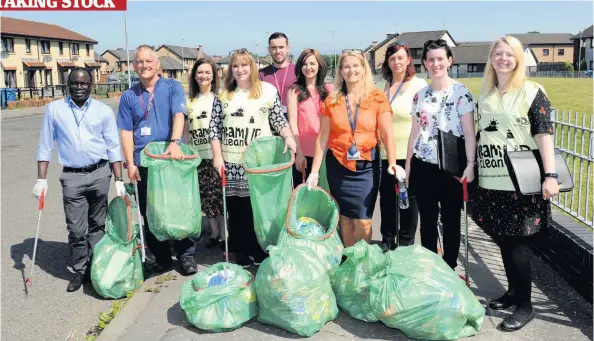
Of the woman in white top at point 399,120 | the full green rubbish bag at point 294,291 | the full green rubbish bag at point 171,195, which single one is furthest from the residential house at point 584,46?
the full green rubbish bag at point 294,291

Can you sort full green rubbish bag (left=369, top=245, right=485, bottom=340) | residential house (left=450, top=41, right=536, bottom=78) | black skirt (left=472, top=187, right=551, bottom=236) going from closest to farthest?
full green rubbish bag (left=369, top=245, right=485, bottom=340), black skirt (left=472, top=187, right=551, bottom=236), residential house (left=450, top=41, right=536, bottom=78)

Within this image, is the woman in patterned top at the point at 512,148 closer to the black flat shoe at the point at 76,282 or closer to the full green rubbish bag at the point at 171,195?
the full green rubbish bag at the point at 171,195

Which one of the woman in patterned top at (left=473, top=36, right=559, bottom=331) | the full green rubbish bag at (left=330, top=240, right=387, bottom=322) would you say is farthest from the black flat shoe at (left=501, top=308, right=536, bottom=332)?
the full green rubbish bag at (left=330, top=240, right=387, bottom=322)

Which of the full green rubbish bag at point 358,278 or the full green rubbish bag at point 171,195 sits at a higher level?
the full green rubbish bag at point 171,195

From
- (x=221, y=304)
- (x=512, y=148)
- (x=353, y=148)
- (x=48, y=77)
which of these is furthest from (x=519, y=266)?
(x=48, y=77)

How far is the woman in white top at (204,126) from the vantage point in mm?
4734

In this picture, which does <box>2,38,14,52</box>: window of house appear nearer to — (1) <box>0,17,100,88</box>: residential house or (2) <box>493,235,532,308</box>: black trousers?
(1) <box>0,17,100,88</box>: residential house

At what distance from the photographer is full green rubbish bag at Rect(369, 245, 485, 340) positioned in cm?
317

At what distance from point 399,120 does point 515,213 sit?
4.29ft

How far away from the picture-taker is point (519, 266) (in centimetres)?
346

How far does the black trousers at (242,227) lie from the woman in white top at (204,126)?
29cm

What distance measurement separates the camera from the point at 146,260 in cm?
459

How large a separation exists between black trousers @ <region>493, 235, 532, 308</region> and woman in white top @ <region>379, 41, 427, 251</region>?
89cm

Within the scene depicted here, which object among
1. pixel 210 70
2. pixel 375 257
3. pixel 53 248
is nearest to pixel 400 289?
pixel 375 257
